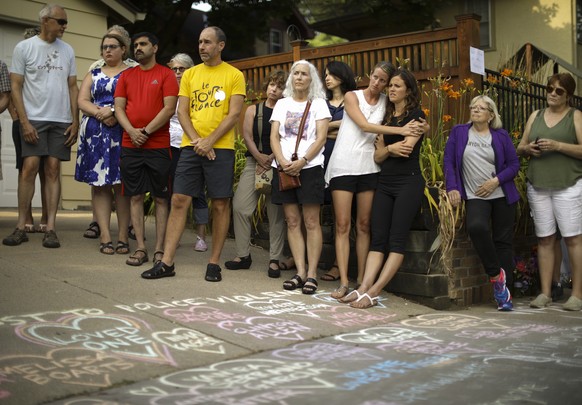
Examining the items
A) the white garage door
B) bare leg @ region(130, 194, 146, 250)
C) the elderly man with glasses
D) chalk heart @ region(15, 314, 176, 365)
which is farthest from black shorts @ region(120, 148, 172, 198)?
the white garage door

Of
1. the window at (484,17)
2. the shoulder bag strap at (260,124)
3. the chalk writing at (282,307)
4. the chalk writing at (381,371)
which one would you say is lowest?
the chalk writing at (381,371)

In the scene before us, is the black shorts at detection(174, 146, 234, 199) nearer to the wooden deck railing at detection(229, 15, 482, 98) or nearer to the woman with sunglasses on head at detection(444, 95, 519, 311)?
the woman with sunglasses on head at detection(444, 95, 519, 311)

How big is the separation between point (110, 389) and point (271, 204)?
335 cm

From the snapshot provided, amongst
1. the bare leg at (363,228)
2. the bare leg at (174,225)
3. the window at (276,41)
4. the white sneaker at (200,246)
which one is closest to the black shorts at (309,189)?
the bare leg at (363,228)

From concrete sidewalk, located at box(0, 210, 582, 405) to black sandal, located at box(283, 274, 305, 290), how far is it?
7 centimetres

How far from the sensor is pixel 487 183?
631 cm

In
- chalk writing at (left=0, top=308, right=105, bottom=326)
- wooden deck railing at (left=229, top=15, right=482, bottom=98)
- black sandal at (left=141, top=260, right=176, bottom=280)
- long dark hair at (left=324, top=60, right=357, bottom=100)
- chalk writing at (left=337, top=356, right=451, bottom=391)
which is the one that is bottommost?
chalk writing at (left=337, top=356, right=451, bottom=391)

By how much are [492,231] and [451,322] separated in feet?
4.57

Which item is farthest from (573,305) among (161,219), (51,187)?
(51,187)

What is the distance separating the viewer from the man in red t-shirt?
6.17 meters

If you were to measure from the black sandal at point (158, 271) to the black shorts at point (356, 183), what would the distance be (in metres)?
1.50

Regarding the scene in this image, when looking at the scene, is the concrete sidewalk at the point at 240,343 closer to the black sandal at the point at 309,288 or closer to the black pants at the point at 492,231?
the black sandal at the point at 309,288

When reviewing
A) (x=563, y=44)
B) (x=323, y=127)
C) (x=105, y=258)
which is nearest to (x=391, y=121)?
(x=323, y=127)

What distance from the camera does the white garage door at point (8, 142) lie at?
9555 millimetres
